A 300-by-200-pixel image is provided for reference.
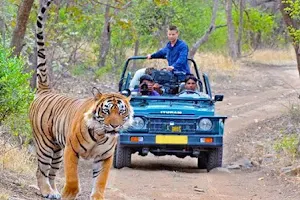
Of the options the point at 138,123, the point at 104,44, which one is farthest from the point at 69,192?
the point at 104,44

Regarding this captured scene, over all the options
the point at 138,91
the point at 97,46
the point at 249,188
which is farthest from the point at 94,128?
the point at 97,46

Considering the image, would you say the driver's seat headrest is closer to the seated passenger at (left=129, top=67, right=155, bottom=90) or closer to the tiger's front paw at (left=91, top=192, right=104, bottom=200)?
the seated passenger at (left=129, top=67, right=155, bottom=90)

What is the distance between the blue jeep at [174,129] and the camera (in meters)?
11.8

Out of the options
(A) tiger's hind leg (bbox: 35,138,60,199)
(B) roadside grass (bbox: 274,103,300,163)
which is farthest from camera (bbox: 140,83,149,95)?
(A) tiger's hind leg (bbox: 35,138,60,199)

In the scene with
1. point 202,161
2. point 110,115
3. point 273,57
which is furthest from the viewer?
point 273,57

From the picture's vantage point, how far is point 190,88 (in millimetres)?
12570

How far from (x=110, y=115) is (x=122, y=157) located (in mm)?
4698

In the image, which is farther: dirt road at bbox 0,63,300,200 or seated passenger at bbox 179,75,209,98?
seated passenger at bbox 179,75,209,98

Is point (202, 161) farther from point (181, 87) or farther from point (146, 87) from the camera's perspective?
point (146, 87)

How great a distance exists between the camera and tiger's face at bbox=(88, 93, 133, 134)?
24.3 feet

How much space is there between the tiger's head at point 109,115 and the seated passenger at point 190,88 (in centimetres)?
486

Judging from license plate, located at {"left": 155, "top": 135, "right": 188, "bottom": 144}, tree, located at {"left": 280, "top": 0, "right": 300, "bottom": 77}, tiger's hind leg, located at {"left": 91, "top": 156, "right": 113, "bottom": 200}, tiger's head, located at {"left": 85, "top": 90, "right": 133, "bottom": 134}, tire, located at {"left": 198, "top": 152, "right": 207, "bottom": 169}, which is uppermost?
tree, located at {"left": 280, "top": 0, "right": 300, "bottom": 77}

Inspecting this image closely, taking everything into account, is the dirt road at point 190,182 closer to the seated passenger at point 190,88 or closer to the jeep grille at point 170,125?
the jeep grille at point 170,125

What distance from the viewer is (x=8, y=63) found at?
7902 mm
